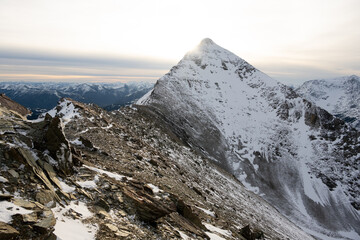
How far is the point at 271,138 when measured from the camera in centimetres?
12362

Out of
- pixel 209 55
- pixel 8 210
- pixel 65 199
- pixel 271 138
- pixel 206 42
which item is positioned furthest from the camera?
pixel 206 42

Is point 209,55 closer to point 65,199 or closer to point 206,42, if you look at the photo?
point 206,42

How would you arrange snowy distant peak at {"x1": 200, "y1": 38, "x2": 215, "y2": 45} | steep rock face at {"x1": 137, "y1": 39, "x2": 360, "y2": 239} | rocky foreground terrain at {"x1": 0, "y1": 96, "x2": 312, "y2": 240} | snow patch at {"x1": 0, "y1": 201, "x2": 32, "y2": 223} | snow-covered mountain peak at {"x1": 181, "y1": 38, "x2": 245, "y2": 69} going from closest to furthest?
snow patch at {"x1": 0, "y1": 201, "x2": 32, "y2": 223} < rocky foreground terrain at {"x1": 0, "y1": 96, "x2": 312, "y2": 240} < steep rock face at {"x1": 137, "y1": 39, "x2": 360, "y2": 239} < snow-covered mountain peak at {"x1": 181, "y1": 38, "x2": 245, "y2": 69} < snowy distant peak at {"x1": 200, "y1": 38, "x2": 215, "y2": 45}

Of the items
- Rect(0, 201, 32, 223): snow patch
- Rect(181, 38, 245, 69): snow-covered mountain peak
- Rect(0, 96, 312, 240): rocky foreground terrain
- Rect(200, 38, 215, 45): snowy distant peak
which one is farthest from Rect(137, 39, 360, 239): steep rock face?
Rect(0, 201, 32, 223): snow patch

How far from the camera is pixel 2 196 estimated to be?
25.9 feet

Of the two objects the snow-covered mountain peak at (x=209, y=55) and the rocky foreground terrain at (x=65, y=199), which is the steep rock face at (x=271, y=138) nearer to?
the snow-covered mountain peak at (x=209, y=55)

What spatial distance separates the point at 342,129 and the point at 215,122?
271ft

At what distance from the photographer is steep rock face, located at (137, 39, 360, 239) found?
88812 millimetres

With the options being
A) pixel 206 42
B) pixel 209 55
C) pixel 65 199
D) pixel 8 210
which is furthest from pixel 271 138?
pixel 8 210

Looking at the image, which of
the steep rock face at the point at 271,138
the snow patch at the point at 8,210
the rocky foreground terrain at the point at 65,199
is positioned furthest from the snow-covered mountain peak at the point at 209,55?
the snow patch at the point at 8,210

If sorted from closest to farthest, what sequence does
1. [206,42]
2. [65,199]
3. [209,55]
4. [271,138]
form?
[65,199], [271,138], [209,55], [206,42]

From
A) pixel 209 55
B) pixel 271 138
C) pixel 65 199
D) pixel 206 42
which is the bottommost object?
pixel 271 138

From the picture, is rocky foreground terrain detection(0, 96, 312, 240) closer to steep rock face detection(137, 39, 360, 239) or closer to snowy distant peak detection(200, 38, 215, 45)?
steep rock face detection(137, 39, 360, 239)

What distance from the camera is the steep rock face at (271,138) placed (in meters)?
88.8
